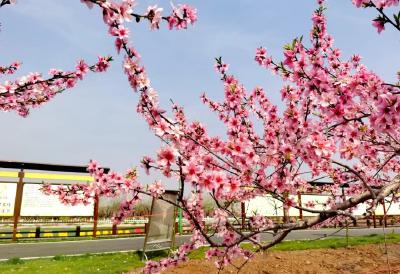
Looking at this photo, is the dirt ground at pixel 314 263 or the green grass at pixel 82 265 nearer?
the dirt ground at pixel 314 263

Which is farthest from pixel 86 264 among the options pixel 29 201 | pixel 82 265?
pixel 29 201

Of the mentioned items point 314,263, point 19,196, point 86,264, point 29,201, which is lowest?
point 86,264

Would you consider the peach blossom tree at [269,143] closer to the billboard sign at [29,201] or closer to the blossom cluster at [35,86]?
the blossom cluster at [35,86]

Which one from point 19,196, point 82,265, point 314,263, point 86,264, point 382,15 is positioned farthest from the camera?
point 19,196

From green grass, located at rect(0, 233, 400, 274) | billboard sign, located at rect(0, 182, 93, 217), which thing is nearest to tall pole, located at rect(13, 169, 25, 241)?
billboard sign, located at rect(0, 182, 93, 217)

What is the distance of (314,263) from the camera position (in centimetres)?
923

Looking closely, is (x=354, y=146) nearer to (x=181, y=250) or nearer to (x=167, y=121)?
(x=167, y=121)

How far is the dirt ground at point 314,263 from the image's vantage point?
8.36 meters

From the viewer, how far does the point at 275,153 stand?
4363 millimetres

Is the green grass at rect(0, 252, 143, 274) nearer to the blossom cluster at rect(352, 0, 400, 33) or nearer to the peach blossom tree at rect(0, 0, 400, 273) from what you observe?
the peach blossom tree at rect(0, 0, 400, 273)

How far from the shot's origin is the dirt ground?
8359mm

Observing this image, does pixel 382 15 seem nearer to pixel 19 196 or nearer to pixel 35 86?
pixel 35 86

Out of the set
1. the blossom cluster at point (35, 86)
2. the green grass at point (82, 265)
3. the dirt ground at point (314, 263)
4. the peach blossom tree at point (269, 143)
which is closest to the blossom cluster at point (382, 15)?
the peach blossom tree at point (269, 143)

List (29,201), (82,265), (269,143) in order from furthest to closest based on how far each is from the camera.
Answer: (29,201), (82,265), (269,143)
